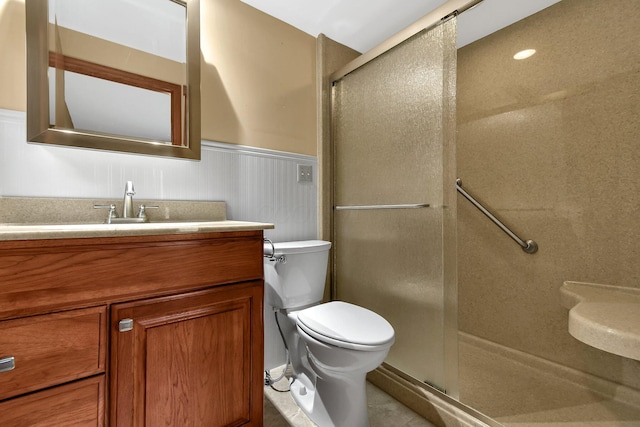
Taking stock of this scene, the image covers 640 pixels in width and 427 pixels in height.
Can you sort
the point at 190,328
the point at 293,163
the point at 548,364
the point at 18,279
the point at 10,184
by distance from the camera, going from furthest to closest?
the point at 293,163 → the point at 548,364 → the point at 10,184 → the point at 190,328 → the point at 18,279

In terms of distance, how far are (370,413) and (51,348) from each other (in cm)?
125

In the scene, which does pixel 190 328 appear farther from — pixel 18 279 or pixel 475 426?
pixel 475 426

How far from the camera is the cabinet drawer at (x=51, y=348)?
67 cm

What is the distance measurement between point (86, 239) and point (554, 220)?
2113 mm

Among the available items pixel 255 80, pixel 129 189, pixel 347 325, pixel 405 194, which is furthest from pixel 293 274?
pixel 255 80

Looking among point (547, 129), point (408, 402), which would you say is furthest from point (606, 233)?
point (408, 402)

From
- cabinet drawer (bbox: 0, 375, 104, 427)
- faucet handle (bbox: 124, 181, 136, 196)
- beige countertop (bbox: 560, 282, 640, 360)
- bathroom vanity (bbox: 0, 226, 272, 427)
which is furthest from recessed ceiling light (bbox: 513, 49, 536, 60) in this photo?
cabinet drawer (bbox: 0, 375, 104, 427)

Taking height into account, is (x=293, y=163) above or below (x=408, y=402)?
above

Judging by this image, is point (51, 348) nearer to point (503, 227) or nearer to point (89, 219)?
point (89, 219)

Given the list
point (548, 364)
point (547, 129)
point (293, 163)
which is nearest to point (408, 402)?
point (548, 364)

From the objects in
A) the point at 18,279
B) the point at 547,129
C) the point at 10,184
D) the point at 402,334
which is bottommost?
the point at 402,334

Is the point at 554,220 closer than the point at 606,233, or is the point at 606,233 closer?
the point at 606,233

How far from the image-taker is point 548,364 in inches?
63.2

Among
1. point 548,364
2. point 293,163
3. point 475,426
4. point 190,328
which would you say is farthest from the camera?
point 293,163
